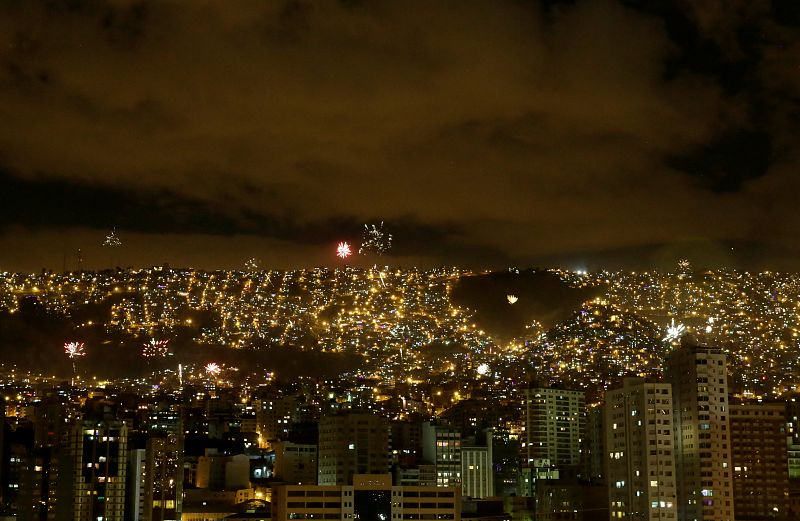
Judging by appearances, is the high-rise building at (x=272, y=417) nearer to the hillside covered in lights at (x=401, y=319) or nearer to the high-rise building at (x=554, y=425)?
the high-rise building at (x=554, y=425)

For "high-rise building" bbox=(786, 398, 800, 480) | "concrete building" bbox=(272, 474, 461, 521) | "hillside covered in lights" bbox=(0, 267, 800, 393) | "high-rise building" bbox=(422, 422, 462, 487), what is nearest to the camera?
"concrete building" bbox=(272, 474, 461, 521)

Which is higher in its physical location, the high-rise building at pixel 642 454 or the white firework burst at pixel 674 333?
the white firework burst at pixel 674 333

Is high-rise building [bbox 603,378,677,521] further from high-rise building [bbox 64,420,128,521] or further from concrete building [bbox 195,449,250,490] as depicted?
concrete building [bbox 195,449,250,490]

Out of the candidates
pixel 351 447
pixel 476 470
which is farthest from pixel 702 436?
pixel 351 447

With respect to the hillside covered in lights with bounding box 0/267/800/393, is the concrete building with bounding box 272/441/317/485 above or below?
below

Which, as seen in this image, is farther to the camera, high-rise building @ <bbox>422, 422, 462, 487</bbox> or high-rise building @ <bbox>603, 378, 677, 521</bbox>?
high-rise building @ <bbox>422, 422, 462, 487</bbox>

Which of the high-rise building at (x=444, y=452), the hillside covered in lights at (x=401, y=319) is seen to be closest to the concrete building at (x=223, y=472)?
the high-rise building at (x=444, y=452)

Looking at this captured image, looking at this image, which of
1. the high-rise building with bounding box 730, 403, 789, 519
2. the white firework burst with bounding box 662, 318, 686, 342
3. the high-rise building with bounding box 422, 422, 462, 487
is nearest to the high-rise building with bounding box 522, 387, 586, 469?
the high-rise building with bounding box 422, 422, 462, 487
